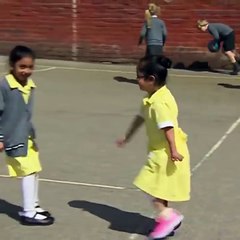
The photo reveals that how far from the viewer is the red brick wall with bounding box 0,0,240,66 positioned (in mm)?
17641

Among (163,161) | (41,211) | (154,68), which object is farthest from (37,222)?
(154,68)

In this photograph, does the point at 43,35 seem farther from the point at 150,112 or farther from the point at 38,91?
the point at 150,112

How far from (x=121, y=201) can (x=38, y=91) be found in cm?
702

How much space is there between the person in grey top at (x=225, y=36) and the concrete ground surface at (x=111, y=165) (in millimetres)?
1888

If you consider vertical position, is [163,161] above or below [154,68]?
below

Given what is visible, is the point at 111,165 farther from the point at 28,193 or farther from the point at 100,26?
the point at 100,26

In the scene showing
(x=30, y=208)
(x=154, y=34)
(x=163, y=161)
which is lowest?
(x=30, y=208)

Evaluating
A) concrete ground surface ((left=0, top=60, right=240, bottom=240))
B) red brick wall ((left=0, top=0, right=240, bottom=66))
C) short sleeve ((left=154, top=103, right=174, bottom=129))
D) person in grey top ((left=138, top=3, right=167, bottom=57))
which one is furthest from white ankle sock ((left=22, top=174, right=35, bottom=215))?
red brick wall ((left=0, top=0, right=240, bottom=66))

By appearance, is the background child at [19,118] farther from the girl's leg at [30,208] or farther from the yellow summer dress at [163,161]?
the yellow summer dress at [163,161]

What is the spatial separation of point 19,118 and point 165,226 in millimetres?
1366

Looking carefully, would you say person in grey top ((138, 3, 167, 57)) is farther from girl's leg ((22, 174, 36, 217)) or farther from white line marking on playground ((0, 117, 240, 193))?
girl's leg ((22, 174, 36, 217))

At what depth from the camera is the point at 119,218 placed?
238 inches

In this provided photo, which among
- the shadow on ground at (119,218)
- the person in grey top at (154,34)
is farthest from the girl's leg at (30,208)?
the person in grey top at (154,34)

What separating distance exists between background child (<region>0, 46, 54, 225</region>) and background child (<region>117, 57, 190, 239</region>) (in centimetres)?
89
